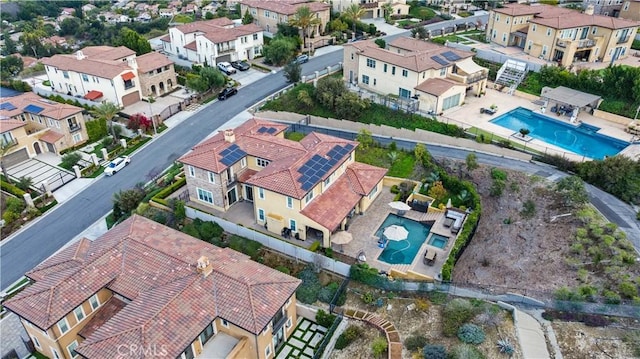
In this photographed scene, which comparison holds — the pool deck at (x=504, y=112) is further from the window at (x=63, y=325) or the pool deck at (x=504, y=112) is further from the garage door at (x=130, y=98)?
the garage door at (x=130, y=98)

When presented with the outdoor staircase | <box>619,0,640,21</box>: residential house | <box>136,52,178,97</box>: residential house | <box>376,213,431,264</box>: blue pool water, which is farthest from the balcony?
<box>136,52,178,97</box>: residential house

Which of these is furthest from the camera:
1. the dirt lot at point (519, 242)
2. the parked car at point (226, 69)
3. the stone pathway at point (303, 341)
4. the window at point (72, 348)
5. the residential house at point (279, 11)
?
the residential house at point (279, 11)

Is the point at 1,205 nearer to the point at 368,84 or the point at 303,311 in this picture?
the point at 303,311

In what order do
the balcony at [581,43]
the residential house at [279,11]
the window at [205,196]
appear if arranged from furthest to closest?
the residential house at [279,11]
the balcony at [581,43]
the window at [205,196]

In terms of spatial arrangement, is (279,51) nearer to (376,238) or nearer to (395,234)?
(376,238)

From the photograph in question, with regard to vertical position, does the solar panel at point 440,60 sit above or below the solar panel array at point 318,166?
above

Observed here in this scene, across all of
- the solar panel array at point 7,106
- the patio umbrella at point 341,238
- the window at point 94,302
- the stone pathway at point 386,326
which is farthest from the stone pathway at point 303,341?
the solar panel array at point 7,106

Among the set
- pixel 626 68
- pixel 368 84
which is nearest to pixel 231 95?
pixel 368 84
